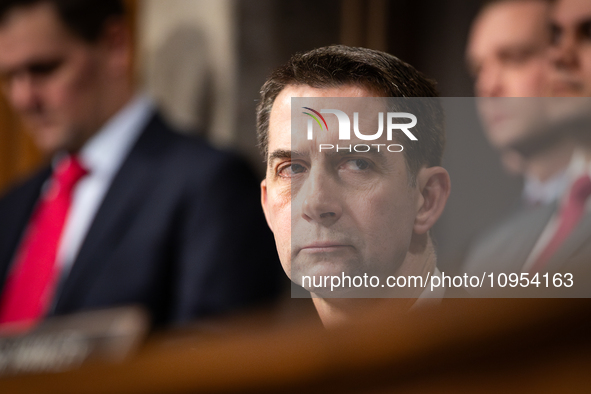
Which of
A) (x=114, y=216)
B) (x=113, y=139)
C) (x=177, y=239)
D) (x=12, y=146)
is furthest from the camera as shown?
(x=12, y=146)

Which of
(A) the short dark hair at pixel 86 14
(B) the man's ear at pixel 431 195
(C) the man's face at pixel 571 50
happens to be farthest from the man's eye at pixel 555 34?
(A) the short dark hair at pixel 86 14

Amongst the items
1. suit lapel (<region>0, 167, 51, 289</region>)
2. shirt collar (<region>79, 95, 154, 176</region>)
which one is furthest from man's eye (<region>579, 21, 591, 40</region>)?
suit lapel (<region>0, 167, 51, 289</region>)

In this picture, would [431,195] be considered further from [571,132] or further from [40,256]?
[40,256]

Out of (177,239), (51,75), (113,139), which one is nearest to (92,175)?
(113,139)

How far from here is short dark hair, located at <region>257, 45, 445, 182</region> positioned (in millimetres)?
142

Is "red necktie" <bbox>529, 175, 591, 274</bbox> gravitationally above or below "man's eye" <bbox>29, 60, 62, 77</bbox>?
below

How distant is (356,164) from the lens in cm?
14

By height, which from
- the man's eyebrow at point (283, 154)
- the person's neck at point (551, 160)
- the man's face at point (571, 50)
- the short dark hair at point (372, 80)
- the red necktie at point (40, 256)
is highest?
the man's face at point (571, 50)

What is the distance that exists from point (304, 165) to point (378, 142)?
2 centimetres

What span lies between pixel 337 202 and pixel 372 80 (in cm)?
3

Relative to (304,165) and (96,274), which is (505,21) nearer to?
(304,165)

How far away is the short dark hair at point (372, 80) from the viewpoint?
0.14 m

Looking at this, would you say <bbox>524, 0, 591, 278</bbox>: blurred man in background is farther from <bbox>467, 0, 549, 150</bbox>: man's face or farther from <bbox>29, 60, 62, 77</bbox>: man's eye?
<bbox>29, 60, 62, 77</bbox>: man's eye

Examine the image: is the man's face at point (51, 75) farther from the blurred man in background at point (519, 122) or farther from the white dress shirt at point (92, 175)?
the blurred man in background at point (519, 122)
